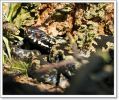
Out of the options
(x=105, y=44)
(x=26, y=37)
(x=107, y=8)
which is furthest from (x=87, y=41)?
(x=26, y=37)

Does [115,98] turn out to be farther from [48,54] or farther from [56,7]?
[56,7]

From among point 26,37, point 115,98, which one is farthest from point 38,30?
point 115,98

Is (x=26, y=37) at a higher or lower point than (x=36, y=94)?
higher

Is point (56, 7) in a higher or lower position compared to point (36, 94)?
higher

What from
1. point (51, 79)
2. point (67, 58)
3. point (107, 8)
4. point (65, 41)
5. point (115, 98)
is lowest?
point (115, 98)

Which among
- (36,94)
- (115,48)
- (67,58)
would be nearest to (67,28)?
(67,58)

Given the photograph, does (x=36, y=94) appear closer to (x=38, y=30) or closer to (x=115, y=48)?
(x=38, y=30)

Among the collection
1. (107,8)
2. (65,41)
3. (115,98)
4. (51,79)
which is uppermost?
(107,8)

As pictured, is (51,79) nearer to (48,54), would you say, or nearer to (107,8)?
(48,54)
